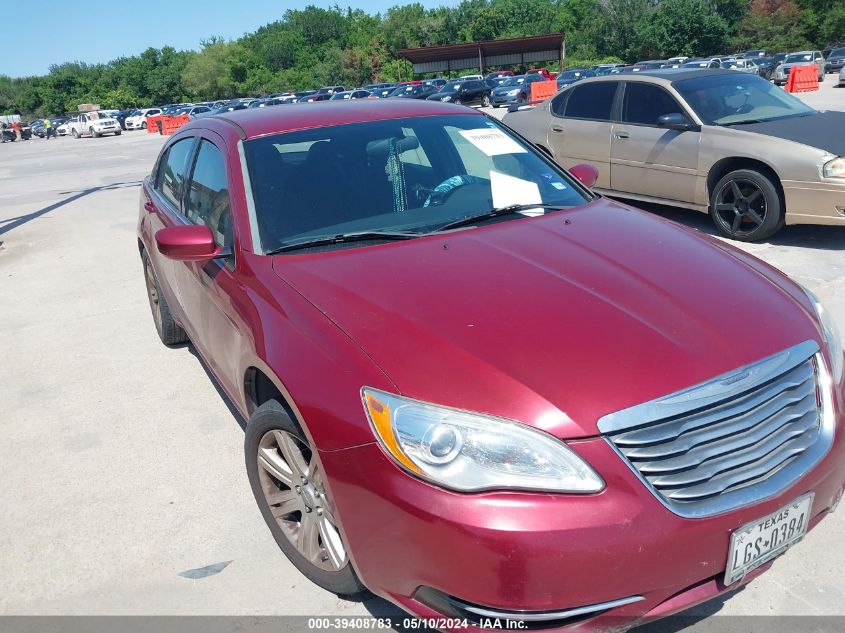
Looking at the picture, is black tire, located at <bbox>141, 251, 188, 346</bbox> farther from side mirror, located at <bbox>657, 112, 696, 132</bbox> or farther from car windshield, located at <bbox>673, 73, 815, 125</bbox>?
car windshield, located at <bbox>673, 73, 815, 125</bbox>

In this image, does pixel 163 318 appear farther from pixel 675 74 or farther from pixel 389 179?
pixel 675 74

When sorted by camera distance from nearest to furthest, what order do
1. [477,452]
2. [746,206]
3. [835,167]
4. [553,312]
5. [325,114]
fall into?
[477,452]
[553,312]
[325,114]
[835,167]
[746,206]

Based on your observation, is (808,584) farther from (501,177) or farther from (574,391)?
(501,177)

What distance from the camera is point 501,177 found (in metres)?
3.47

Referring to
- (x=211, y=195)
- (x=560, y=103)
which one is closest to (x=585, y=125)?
(x=560, y=103)

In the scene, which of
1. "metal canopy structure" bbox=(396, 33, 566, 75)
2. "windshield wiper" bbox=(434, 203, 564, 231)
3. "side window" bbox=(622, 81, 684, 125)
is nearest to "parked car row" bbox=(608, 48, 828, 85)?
"side window" bbox=(622, 81, 684, 125)

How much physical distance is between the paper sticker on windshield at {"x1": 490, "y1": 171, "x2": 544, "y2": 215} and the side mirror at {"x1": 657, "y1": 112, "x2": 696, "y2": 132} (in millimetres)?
4264

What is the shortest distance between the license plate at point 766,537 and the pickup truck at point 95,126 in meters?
47.1

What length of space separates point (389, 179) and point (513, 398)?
1626mm

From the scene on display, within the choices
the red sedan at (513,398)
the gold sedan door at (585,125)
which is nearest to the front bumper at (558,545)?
the red sedan at (513,398)

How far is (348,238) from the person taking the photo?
2936mm

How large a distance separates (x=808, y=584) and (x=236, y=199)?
267 cm

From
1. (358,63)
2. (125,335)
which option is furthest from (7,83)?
(125,335)

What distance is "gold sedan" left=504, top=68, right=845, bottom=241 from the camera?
6.27 meters
